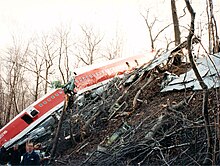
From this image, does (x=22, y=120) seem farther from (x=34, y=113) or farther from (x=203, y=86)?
(x=203, y=86)

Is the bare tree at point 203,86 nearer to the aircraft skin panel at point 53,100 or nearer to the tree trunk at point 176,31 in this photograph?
the tree trunk at point 176,31

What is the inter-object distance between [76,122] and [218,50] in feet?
20.6

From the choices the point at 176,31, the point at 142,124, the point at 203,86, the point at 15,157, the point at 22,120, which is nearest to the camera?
the point at 203,86

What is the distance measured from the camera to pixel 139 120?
9.19 m

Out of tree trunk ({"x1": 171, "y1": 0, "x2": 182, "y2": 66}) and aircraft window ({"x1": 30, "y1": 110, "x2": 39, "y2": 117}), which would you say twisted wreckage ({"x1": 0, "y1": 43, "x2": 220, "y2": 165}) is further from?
tree trunk ({"x1": 171, "y1": 0, "x2": 182, "y2": 66})

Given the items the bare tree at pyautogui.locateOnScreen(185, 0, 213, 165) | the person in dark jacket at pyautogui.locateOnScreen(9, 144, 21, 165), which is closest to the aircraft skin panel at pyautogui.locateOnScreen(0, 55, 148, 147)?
the person in dark jacket at pyautogui.locateOnScreen(9, 144, 21, 165)

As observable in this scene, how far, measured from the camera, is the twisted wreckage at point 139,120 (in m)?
6.79

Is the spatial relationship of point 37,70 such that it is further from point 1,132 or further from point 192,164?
point 192,164

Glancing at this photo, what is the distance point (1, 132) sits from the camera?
13062 millimetres

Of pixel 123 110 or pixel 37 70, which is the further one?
pixel 37 70

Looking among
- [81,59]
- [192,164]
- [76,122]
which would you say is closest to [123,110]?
[76,122]

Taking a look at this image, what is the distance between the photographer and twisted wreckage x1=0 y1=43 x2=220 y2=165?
679 cm

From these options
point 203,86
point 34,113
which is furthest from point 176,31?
point 203,86

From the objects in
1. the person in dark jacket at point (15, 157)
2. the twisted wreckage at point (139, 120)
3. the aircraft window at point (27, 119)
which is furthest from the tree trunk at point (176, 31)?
the person in dark jacket at point (15, 157)
